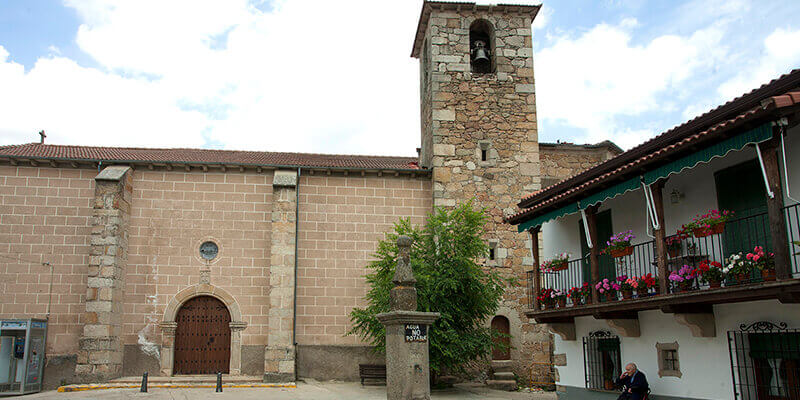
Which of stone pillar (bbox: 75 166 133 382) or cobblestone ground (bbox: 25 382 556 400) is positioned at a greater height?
stone pillar (bbox: 75 166 133 382)

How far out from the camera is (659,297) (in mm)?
9125

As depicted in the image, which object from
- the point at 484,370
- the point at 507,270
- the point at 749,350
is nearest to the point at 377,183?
the point at 507,270

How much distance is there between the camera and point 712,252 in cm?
908

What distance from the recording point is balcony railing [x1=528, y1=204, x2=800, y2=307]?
8098 millimetres

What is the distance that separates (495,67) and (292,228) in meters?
8.18

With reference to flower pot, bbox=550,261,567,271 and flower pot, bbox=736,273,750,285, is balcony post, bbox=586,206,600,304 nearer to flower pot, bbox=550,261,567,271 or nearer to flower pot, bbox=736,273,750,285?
flower pot, bbox=550,261,567,271

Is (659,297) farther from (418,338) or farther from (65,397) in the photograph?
(65,397)

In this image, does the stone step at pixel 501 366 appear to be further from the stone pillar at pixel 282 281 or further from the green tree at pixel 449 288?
the stone pillar at pixel 282 281

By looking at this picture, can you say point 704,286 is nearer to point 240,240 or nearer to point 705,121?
point 705,121

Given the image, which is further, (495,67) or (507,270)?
(495,67)

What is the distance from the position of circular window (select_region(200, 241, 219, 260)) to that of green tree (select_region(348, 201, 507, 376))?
15.3ft

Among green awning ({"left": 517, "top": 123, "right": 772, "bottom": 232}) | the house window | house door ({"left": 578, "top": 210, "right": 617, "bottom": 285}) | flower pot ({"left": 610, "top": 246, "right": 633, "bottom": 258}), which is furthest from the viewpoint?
house door ({"left": 578, "top": 210, "right": 617, "bottom": 285})

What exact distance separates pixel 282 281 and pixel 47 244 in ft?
21.3

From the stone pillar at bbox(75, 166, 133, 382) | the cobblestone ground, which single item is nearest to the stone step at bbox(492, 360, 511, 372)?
the cobblestone ground
